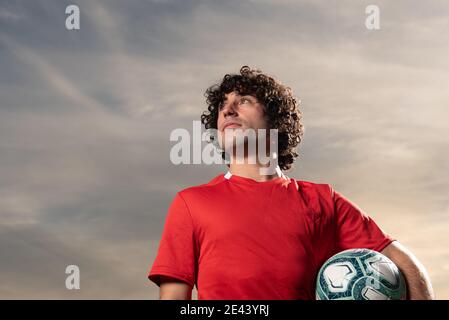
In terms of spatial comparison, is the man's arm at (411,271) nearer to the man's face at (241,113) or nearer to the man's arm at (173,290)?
the man's face at (241,113)

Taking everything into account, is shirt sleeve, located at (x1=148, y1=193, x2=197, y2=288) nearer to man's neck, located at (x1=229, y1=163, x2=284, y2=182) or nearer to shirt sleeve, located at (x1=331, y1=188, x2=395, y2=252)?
man's neck, located at (x1=229, y1=163, x2=284, y2=182)

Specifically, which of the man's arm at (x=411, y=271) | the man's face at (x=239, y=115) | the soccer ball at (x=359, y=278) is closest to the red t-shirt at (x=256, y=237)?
the man's arm at (x=411, y=271)

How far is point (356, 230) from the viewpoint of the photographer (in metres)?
6.56

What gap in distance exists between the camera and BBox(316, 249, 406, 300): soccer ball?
18.7 ft

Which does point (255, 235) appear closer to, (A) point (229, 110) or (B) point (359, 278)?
(B) point (359, 278)

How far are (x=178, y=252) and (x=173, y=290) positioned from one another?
0.35m

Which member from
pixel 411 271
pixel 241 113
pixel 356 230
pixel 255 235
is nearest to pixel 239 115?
pixel 241 113

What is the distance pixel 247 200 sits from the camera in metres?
6.32
